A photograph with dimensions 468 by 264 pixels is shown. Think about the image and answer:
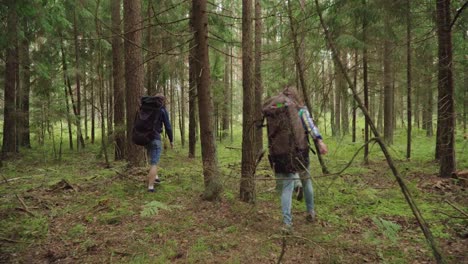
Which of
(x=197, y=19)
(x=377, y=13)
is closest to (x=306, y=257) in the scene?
(x=197, y=19)

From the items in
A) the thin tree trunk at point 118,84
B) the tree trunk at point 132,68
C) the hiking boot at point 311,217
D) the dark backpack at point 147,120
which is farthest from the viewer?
the thin tree trunk at point 118,84

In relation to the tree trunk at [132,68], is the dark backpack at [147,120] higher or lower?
lower

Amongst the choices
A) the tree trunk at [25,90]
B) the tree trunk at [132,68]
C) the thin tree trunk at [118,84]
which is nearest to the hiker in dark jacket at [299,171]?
the tree trunk at [132,68]

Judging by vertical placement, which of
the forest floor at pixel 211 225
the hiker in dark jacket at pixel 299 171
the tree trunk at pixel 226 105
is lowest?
the forest floor at pixel 211 225

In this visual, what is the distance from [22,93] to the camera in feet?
43.2

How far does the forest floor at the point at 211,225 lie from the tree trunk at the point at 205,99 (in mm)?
370

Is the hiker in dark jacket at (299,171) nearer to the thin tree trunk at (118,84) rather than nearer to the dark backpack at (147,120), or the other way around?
the dark backpack at (147,120)

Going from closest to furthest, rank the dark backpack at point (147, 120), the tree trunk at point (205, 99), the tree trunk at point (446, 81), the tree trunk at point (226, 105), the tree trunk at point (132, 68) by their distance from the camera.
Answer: the tree trunk at point (205, 99) → the dark backpack at point (147, 120) → the tree trunk at point (446, 81) → the tree trunk at point (132, 68) → the tree trunk at point (226, 105)

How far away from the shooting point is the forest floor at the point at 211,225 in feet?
12.2

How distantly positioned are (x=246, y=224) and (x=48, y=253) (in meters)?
2.63

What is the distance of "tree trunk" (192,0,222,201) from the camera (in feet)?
17.3

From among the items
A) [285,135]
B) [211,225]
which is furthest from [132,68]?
[285,135]

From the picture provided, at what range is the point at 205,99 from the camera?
5.38 metres

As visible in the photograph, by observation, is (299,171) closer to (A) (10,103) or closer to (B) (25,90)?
(A) (10,103)
